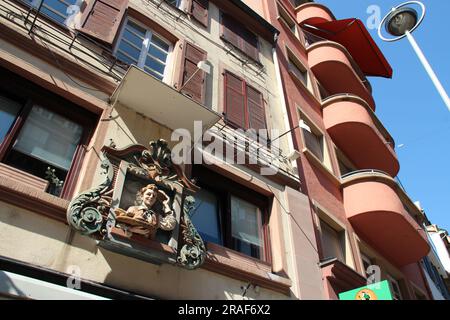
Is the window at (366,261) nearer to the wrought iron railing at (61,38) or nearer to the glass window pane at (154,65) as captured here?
the glass window pane at (154,65)

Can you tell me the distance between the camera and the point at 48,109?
18.4ft

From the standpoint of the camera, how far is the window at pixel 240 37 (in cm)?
1107

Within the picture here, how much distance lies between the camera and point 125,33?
26.6 ft

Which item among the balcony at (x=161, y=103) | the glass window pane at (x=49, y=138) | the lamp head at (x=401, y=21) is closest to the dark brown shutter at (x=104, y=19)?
the balcony at (x=161, y=103)

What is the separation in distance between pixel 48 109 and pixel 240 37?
730 cm

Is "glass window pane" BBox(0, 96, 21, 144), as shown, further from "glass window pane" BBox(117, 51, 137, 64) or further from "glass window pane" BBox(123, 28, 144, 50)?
"glass window pane" BBox(123, 28, 144, 50)

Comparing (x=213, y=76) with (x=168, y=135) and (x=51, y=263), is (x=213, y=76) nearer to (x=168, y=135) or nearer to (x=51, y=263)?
(x=168, y=135)

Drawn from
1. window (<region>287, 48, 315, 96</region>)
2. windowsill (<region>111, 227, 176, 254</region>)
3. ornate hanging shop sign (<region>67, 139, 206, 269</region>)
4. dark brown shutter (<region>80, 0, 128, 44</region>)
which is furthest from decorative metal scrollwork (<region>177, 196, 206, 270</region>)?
window (<region>287, 48, 315, 96</region>)

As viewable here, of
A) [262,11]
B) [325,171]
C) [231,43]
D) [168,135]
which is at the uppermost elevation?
[262,11]

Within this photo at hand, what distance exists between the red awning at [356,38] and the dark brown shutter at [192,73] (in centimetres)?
1030

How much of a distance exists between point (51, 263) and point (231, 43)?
8.15 meters

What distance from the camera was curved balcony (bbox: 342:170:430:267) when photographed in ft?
32.9

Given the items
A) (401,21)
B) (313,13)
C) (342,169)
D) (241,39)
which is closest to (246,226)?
(401,21)
